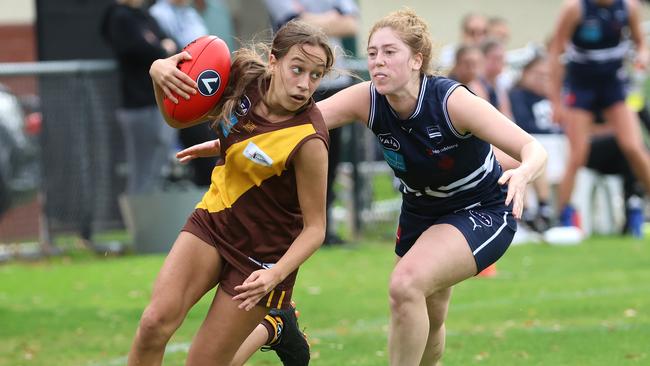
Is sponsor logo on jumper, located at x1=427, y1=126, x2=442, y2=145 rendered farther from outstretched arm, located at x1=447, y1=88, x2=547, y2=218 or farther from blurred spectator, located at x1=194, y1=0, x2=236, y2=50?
blurred spectator, located at x1=194, y1=0, x2=236, y2=50

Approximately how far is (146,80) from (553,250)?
13.5 feet

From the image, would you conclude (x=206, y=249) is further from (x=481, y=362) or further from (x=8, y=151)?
(x=8, y=151)

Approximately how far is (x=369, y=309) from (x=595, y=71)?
15.6 ft

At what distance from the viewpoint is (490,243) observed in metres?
5.54

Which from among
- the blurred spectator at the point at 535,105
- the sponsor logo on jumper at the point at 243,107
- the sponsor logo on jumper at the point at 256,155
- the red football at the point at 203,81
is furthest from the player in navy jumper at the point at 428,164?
the blurred spectator at the point at 535,105

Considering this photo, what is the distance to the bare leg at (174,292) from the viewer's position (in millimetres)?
5102

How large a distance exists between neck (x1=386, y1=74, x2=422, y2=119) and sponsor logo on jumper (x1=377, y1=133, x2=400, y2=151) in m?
0.11

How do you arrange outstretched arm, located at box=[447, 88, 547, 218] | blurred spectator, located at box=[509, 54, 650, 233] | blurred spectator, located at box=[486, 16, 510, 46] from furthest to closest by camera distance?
blurred spectator, located at box=[486, 16, 510, 46] < blurred spectator, located at box=[509, 54, 650, 233] < outstretched arm, located at box=[447, 88, 547, 218]

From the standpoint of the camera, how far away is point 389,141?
18.4 feet

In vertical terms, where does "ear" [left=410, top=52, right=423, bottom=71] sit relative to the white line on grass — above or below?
above

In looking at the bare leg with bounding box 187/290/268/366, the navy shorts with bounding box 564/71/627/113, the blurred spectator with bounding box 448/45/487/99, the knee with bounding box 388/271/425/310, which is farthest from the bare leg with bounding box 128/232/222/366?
the navy shorts with bounding box 564/71/627/113

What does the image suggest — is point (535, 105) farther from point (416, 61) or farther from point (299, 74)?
point (299, 74)

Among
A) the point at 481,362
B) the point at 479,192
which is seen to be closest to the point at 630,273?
the point at 481,362

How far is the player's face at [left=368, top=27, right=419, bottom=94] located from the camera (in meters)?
5.47
